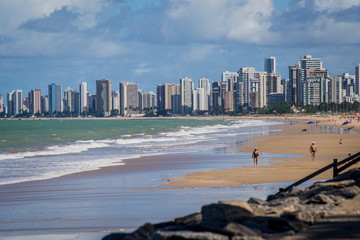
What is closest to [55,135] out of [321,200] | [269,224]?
[321,200]

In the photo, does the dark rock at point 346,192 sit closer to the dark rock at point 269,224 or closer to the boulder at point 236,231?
the dark rock at point 269,224

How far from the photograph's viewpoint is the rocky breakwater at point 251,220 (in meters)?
7.46

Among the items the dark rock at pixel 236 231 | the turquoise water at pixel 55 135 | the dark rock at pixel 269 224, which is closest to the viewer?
the dark rock at pixel 236 231

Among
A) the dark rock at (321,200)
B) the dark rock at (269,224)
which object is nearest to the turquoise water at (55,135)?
the dark rock at (321,200)

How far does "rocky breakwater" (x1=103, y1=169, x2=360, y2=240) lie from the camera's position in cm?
746

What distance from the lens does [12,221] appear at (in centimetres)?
1263

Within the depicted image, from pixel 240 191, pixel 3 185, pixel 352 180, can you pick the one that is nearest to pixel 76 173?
pixel 3 185

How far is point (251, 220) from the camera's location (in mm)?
9148

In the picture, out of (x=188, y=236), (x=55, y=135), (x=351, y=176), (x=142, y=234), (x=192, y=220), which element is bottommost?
(x=55, y=135)

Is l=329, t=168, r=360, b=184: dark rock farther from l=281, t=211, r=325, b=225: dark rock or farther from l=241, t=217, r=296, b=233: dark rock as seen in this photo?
l=241, t=217, r=296, b=233: dark rock

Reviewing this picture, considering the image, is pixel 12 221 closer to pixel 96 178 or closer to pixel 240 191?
pixel 240 191

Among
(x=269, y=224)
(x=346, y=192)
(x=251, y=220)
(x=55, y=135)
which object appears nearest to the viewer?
(x=269, y=224)

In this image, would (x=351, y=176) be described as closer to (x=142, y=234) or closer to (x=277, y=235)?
(x=277, y=235)

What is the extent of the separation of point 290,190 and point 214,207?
569 centimetres
